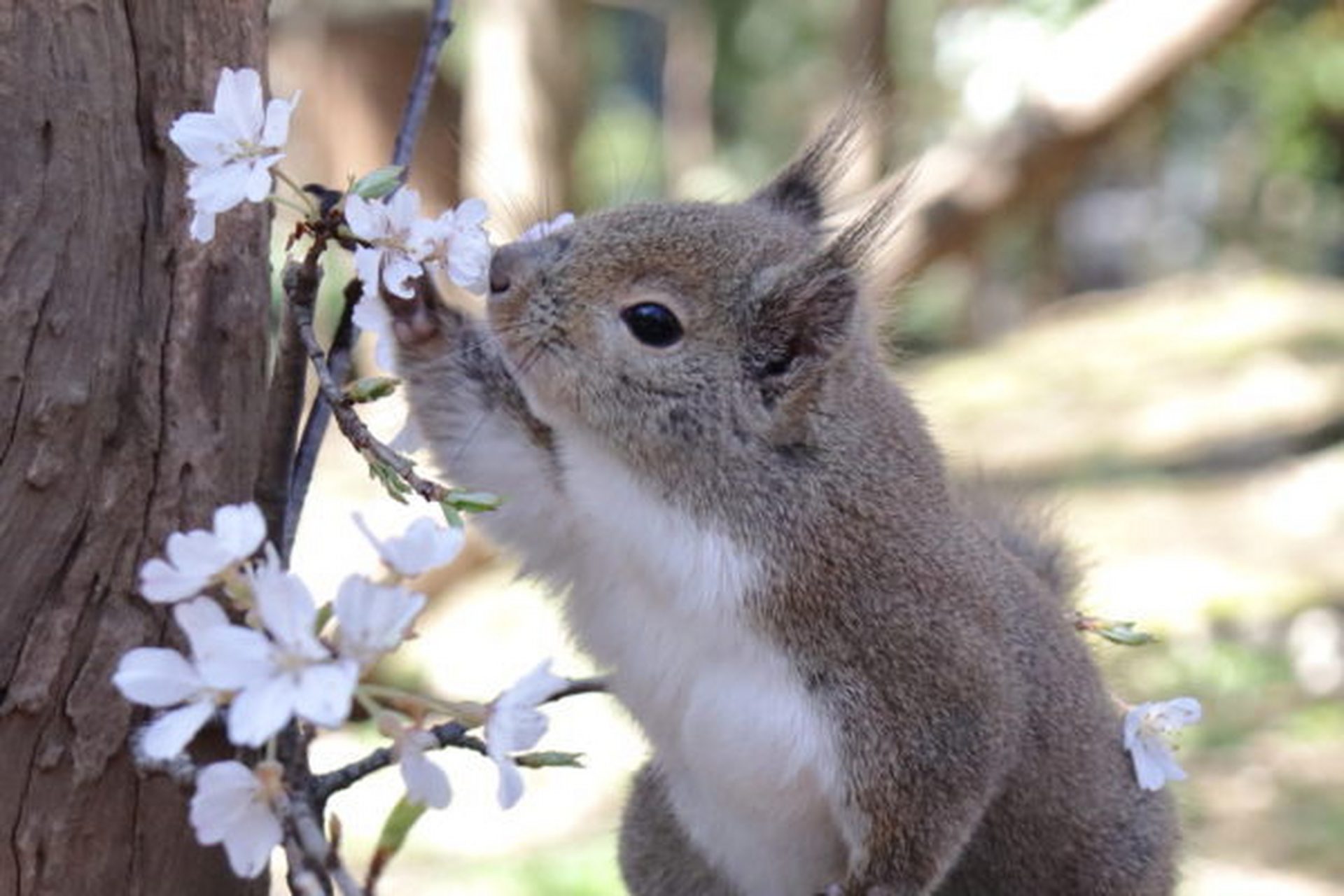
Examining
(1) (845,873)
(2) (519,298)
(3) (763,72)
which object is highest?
(3) (763,72)

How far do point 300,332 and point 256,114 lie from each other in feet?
0.72

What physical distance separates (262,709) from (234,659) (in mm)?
36

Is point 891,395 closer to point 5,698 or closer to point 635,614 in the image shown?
point 635,614

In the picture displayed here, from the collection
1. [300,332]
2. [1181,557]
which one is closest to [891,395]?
[300,332]

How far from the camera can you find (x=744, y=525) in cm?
159

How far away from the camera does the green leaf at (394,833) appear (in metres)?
1.04

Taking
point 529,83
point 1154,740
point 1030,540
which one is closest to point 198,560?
point 1154,740

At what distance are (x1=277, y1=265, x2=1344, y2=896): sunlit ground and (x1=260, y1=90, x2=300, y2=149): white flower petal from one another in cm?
71

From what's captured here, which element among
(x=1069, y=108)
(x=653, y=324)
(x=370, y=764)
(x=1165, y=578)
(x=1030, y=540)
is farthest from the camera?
(x=1165, y=578)

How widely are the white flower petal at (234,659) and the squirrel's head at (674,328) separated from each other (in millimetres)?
708

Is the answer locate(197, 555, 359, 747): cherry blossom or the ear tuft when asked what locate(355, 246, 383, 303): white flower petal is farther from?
Result: the ear tuft

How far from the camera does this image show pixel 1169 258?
47.0ft

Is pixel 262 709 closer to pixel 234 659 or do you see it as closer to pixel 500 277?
pixel 234 659

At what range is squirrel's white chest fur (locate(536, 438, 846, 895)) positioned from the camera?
157 centimetres
